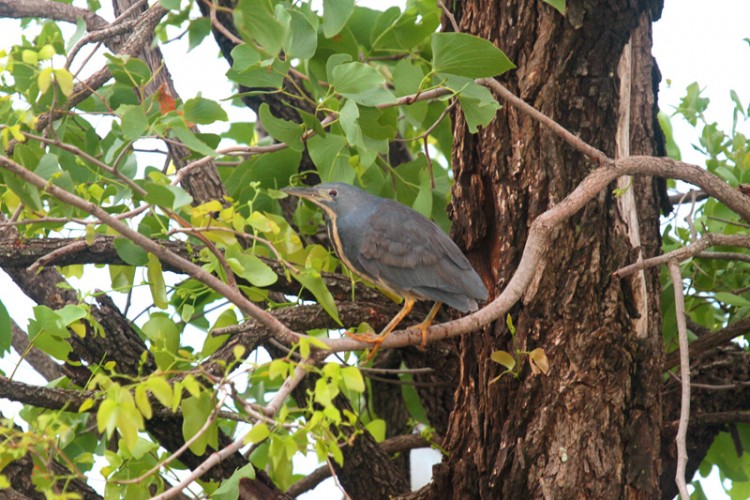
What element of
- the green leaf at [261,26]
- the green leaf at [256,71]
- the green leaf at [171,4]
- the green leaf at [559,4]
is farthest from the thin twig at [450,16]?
the green leaf at [261,26]

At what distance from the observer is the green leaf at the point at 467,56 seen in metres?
2.40

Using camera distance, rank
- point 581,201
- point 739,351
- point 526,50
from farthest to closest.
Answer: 1. point 739,351
2. point 526,50
3. point 581,201

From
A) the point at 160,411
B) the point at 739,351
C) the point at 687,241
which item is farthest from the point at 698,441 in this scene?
the point at 160,411

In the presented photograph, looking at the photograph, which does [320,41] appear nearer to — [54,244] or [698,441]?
[54,244]

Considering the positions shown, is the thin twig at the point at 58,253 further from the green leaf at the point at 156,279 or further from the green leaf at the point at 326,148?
the green leaf at the point at 326,148

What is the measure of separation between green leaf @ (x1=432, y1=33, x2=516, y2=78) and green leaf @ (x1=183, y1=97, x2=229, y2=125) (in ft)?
1.91

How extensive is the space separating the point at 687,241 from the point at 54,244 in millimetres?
2234

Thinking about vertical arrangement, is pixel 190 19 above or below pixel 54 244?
above

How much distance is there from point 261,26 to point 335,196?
1113 millimetres

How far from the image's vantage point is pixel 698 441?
3230 mm

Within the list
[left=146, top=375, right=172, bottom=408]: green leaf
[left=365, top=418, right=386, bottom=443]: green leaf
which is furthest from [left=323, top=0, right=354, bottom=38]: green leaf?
[left=365, top=418, right=386, bottom=443]: green leaf

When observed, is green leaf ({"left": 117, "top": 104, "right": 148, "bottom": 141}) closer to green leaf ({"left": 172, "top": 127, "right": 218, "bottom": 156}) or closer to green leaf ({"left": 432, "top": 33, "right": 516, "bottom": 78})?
green leaf ({"left": 172, "top": 127, "right": 218, "bottom": 156})

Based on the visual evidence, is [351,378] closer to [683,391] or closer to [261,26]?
[261,26]

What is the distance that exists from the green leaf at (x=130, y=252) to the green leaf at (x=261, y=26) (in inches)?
30.7
